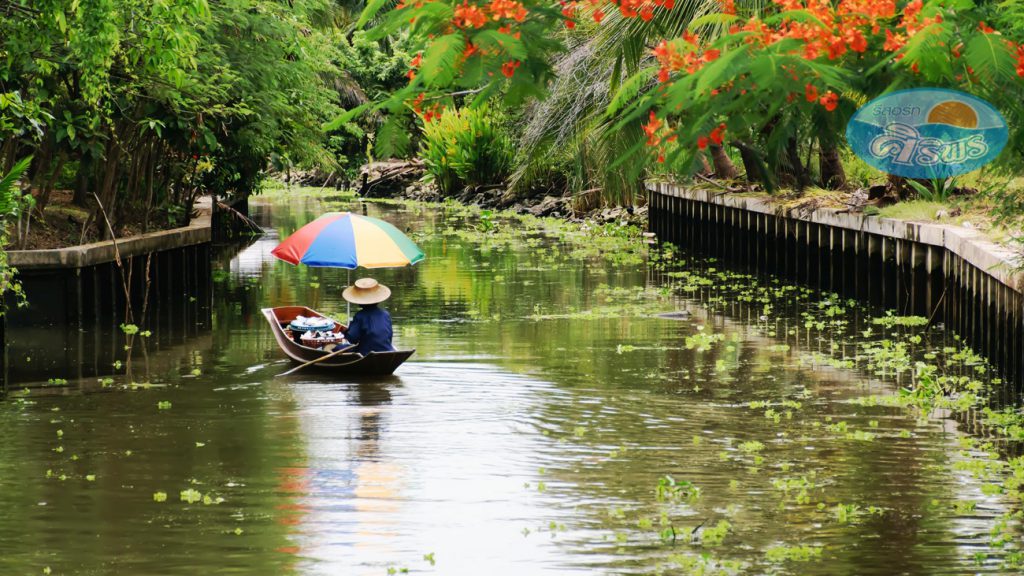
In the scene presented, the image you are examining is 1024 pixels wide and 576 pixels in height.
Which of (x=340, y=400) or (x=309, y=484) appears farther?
(x=340, y=400)

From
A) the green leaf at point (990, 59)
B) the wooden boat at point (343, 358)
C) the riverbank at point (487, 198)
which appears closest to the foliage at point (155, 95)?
the wooden boat at point (343, 358)

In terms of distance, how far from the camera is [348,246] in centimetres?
1805

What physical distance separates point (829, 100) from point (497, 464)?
647 cm

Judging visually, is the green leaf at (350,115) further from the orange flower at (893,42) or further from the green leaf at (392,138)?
the orange flower at (893,42)

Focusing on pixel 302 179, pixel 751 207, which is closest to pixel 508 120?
pixel 751 207

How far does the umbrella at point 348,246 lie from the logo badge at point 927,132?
11318 mm

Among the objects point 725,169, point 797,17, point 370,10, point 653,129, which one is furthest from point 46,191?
point 797,17

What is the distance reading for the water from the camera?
957 centimetres

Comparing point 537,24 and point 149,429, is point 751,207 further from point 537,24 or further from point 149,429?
point 537,24

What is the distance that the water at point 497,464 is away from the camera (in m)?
9.57

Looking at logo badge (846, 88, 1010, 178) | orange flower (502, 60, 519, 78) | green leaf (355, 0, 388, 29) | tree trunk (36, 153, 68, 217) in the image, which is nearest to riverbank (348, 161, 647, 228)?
tree trunk (36, 153, 68, 217)

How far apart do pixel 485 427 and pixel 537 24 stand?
747 cm

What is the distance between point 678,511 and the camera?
1059cm

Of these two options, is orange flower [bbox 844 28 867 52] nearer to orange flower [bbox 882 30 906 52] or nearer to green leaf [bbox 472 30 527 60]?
orange flower [bbox 882 30 906 52]
